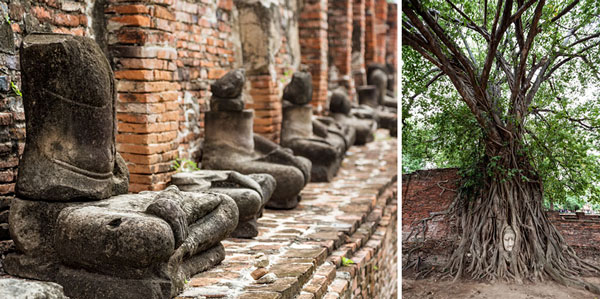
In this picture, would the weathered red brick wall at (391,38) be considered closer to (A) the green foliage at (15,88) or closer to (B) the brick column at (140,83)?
(B) the brick column at (140,83)

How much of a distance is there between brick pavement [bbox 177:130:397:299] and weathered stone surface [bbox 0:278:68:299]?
77cm

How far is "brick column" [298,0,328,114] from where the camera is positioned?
1035 cm

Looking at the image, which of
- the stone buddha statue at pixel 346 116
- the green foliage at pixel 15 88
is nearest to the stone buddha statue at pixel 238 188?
the green foliage at pixel 15 88

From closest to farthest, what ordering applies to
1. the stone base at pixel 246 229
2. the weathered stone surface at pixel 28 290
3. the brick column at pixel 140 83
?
the weathered stone surface at pixel 28 290, the stone base at pixel 246 229, the brick column at pixel 140 83

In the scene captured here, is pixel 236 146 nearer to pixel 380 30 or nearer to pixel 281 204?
pixel 281 204

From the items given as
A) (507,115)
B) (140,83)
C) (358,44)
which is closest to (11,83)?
(140,83)

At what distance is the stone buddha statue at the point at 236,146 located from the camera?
6.27 meters

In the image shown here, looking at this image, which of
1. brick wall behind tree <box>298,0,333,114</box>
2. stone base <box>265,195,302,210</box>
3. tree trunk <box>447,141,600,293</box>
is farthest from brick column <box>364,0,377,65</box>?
tree trunk <box>447,141,600,293</box>

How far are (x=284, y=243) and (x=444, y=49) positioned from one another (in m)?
2.11

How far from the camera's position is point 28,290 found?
2.88 m

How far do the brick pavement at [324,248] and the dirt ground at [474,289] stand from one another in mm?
764

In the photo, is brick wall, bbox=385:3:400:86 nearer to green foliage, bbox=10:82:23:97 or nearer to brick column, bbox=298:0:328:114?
brick column, bbox=298:0:328:114

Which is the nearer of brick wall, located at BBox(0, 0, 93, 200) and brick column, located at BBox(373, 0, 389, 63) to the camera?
brick wall, located at BBox(0, 0, 93, 200)

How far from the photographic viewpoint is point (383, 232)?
20.9 feet
